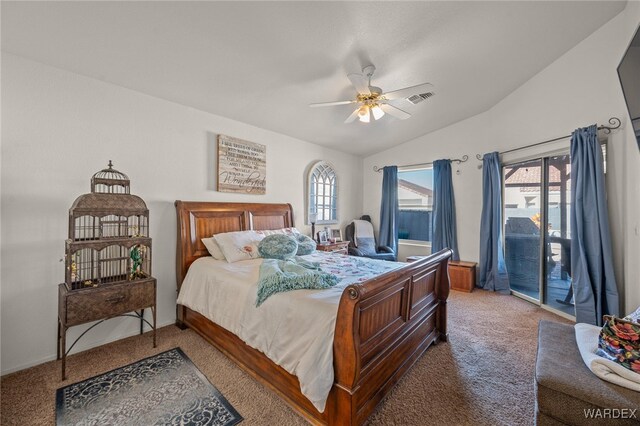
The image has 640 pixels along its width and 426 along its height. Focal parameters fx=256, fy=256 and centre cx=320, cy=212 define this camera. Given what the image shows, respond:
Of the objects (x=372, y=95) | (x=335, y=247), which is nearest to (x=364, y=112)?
(x=372, y=95)

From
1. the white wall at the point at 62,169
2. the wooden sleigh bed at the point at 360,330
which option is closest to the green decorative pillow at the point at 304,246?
the wooden sleigh bed at the point at 360,330

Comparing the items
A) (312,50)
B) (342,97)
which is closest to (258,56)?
(312,50)

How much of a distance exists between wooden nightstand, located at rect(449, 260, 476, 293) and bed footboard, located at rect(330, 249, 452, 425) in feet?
6.29

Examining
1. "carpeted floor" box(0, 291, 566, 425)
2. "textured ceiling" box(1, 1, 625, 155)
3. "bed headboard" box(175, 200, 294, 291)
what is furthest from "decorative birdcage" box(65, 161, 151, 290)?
"textured ceiling" box(1, 1, 625, 155)

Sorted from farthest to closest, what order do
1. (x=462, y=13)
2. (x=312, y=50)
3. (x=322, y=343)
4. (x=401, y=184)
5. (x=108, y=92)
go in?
(x=401, y=184)
(x=108, y=92)
(x=312, y=50)
(x=462, y=13)
(x=322, y=343)

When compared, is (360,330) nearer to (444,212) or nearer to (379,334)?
(379,334)

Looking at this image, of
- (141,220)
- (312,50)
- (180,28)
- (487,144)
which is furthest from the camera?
(487,144)

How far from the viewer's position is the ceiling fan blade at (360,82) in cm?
227

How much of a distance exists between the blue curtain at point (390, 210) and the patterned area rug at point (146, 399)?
419 cm

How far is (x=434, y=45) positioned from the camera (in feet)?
8.26

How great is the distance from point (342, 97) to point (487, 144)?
111 inches

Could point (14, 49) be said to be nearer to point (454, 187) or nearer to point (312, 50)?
point (312, 50)

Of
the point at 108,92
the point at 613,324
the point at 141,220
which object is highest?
the point at 108,92

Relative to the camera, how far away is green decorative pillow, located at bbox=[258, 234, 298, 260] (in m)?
2.90
